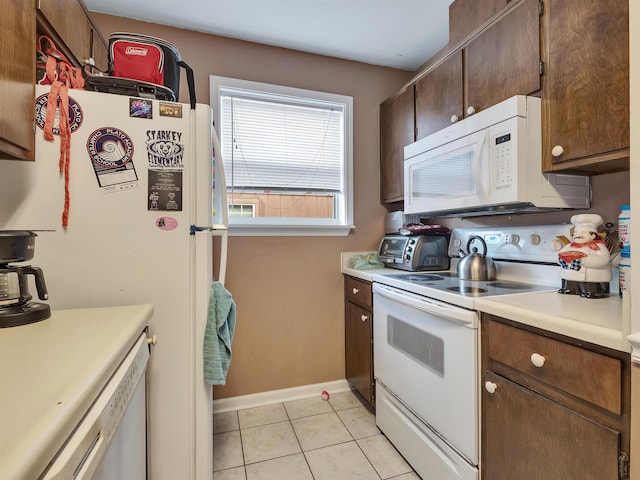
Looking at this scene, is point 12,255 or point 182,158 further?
point 182,158

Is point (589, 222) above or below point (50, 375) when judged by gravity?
above

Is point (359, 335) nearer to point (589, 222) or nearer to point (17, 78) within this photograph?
point (589, 222)

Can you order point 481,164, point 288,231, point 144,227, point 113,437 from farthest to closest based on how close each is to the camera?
point 288,231 → point 481,164 → point 144,227 → point 113,437

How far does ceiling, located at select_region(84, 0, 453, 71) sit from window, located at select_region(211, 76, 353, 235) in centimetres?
32

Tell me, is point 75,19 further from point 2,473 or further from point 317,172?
point 2,473

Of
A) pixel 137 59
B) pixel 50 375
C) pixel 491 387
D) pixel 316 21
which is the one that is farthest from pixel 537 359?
pixel 316 21


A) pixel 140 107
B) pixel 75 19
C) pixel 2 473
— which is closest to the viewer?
pixel 2 473

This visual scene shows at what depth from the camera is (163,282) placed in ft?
3.79

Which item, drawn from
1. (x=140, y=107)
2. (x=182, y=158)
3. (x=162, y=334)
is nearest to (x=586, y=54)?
(x=182, y=158)

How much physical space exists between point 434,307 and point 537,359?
1.44 ft

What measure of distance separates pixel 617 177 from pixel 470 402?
3.64 feet

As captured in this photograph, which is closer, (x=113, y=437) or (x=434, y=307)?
(x=113, y=437)

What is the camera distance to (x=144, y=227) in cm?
113

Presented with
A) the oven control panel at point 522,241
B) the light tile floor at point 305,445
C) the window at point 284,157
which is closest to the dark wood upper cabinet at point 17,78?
the window at point 284,157
